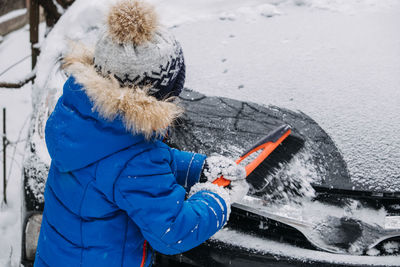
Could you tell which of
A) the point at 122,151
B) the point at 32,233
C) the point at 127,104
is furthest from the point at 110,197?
the point at 32,233

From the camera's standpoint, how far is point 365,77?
2.01 meters

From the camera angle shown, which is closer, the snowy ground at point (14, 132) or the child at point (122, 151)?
the child at point (122, 151)

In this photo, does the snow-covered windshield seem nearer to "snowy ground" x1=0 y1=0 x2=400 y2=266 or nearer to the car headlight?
"snowy ground" x1=0 y1=0 x2=400 y2=266

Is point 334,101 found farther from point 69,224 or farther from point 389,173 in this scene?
point 69,224

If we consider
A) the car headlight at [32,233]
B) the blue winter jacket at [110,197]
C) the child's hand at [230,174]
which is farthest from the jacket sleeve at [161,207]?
the car headlight at [32,233]

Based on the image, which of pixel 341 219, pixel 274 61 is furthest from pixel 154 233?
pixel 274 61

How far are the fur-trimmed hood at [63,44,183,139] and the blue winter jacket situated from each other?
4 centimetres

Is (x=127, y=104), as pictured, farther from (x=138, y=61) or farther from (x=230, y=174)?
(x=230, y=174)

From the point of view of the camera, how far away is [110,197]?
1.18 meters

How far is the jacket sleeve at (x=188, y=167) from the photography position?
4.86 ft

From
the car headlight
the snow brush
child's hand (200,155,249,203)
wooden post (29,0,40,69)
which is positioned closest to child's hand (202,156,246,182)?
child's hand (200,155,249,203)

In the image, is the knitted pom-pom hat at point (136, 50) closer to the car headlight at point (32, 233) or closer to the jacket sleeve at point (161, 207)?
the jacket sleeve at point (161, 207)

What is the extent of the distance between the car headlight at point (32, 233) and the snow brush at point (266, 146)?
2.93 ft

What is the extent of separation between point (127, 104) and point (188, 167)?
45 cm
